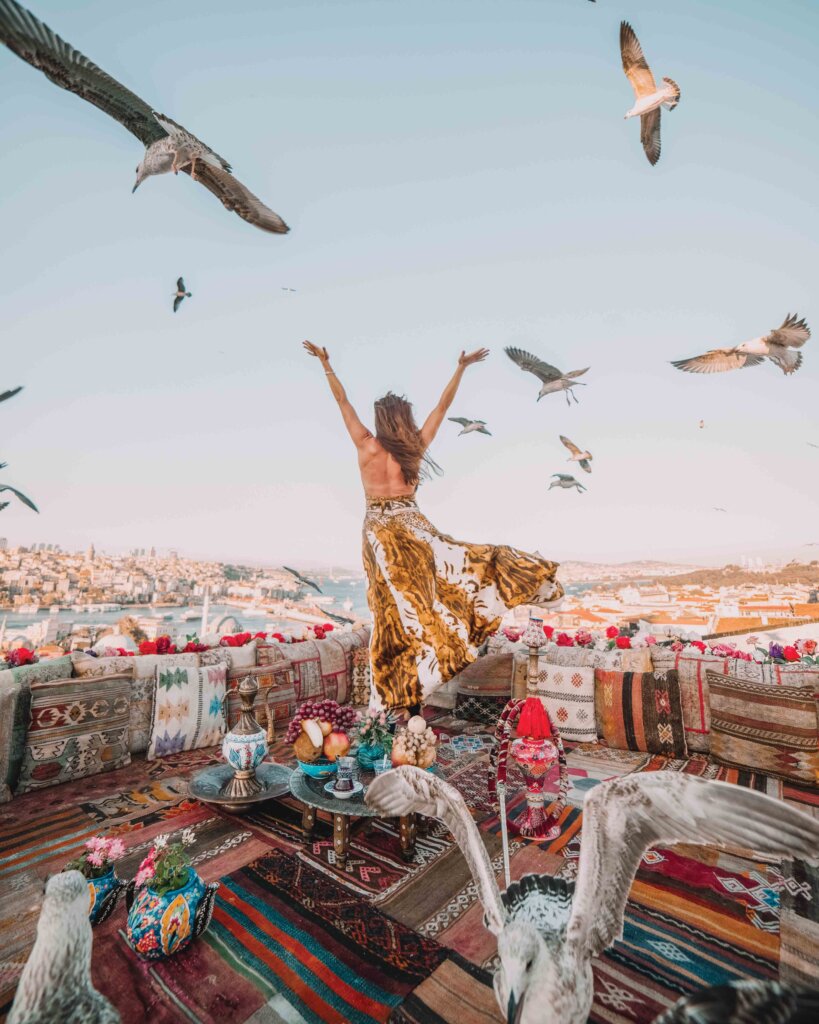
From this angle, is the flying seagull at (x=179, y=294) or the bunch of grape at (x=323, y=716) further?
the flying seagull at (x=179, y=294)

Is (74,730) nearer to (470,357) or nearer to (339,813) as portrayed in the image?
(339,813)

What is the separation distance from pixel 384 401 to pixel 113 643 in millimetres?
3356

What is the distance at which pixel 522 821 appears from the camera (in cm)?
305

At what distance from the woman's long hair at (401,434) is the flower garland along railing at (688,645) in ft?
9.97

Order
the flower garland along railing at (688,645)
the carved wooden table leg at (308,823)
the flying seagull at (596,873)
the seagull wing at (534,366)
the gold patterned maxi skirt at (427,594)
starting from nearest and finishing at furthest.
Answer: the flying seagull at (596,873)
the carved wooden table leg at (308,823)
the gold patterned maxi skirt at (427,594)
the flower garland along railing at (688,645)
the seagull wing at (534,366)

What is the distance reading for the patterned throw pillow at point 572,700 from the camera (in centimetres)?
455

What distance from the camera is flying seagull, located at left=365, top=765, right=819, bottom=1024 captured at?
1171mm

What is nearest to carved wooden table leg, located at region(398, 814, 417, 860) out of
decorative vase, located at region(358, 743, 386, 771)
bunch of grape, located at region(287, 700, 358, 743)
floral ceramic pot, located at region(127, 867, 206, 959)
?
decorative vase, located at region(358, 743, 386, 771)

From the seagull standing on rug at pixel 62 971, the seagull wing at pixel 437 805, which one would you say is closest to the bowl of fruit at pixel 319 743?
the seagull wing at pixel 437 805

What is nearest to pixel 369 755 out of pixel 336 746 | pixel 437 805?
pixel 336 746

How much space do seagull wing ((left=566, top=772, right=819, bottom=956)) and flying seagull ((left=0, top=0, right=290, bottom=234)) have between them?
3742 millimetres

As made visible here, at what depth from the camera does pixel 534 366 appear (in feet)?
19.6

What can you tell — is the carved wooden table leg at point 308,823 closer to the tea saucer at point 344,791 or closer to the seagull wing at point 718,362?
the tea saucer at point 344,791

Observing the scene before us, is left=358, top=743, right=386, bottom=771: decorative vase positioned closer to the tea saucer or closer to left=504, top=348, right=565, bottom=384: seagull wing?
the tea saucer
